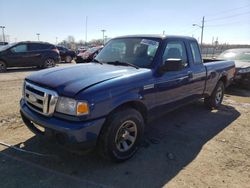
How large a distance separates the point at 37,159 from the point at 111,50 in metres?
2.46

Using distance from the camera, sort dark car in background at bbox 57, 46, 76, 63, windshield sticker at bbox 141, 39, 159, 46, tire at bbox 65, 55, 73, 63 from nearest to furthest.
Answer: windshield sticker at bbox 141, 39, 159, 46 → dark car in background at bbox 57, 46, 76, 63 → tire at bbox 65, 55, 73, 63

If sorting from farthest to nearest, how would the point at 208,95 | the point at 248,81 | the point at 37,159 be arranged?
1. the point at 248,81
2. the point at 208,95
3. the point at 37,159

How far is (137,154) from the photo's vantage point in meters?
3.88

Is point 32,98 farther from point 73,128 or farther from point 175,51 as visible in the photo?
point 175,51

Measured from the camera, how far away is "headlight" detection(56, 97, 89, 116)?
115 inches

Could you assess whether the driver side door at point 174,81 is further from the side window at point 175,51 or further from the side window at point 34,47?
the side window at point 34,47

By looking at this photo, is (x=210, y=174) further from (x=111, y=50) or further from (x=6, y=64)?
(x=6, y=64)

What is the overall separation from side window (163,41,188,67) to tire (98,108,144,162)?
1.32 metres

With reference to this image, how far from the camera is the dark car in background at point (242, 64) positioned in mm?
9008

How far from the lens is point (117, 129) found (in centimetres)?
333

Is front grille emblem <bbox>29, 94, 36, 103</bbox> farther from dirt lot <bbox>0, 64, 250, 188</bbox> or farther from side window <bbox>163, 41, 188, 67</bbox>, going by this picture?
side window <bbox>163, 41, 188, 67</bbox>

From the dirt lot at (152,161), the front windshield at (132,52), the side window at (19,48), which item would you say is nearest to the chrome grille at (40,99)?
the dirt lot at (152,161)

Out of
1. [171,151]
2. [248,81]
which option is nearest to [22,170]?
[171,151]

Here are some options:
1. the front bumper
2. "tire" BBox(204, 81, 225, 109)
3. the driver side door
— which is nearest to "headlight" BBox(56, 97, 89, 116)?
the front bumper
